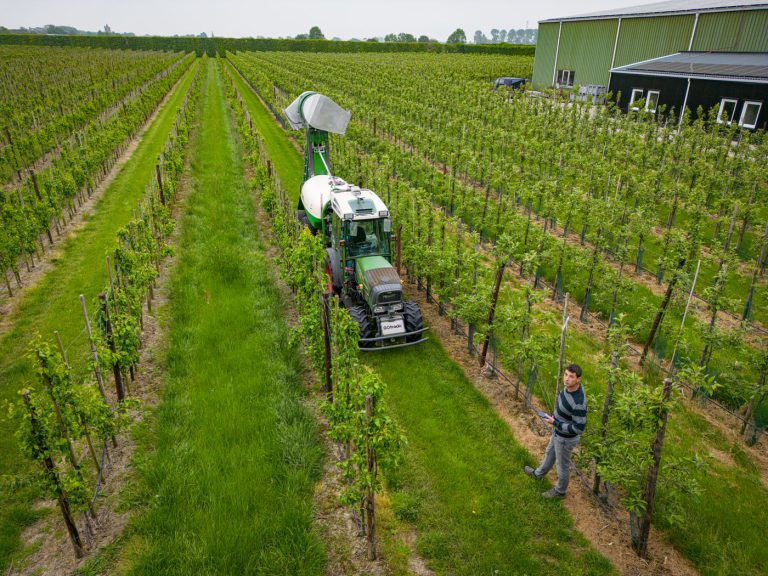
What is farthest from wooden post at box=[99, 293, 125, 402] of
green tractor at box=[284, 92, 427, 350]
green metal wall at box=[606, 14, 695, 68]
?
green metal wall at box=[606, 14, 695, 68]

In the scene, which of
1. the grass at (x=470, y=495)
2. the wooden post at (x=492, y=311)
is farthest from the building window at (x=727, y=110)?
the grass at (x=470, y=495)

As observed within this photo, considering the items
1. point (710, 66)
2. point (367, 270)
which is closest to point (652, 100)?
point (710, 66)

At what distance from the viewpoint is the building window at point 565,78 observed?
1619 inches

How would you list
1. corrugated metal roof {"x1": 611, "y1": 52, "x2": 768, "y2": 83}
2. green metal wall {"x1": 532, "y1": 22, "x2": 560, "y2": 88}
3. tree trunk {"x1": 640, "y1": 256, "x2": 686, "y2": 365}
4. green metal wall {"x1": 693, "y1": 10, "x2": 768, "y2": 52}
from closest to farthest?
tree trunk {"x1": 640, "y1": 256, "x2": 686, "y2": 365}, corrugated metal roof {"x1": 611, "y1": 52, "x2": 768, "y2": 83}, green metal wall {"x1": 693, "y1": 10, "x2": 768, "y2": 52}, green metal wall {"x1": 532, "y1": 22, "x2": 560, "y2": 88}

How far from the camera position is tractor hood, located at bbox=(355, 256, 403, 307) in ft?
31.8

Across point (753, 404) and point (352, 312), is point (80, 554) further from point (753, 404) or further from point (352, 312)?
point (753, 404)

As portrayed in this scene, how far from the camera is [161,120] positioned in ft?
105

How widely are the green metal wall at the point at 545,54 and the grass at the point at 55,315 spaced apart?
36774 millimetres

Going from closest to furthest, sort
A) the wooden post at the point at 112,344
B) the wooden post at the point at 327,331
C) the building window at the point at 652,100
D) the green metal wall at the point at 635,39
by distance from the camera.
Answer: the wooden post at the point at 112,344 < the wooden post at the point at 327,331 < the green metal wall at the point at 635,39 < the building window at the point at 652,100

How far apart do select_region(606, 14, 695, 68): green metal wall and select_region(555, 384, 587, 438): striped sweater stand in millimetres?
34957

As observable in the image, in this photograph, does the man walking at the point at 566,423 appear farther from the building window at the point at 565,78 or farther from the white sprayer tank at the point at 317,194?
the building window at the point at 565,78

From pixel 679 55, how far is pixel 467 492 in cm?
3530

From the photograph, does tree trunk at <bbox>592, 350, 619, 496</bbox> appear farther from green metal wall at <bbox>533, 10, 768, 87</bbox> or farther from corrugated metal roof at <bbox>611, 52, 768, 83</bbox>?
green metal wall at <bbox>533, 10, 768, 87</bbox>

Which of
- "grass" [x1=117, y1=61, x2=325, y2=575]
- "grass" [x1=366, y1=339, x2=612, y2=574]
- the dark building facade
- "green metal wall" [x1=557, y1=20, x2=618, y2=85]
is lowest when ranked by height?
"grass" [x1=366, y1=339, x2=612, y2=574]
